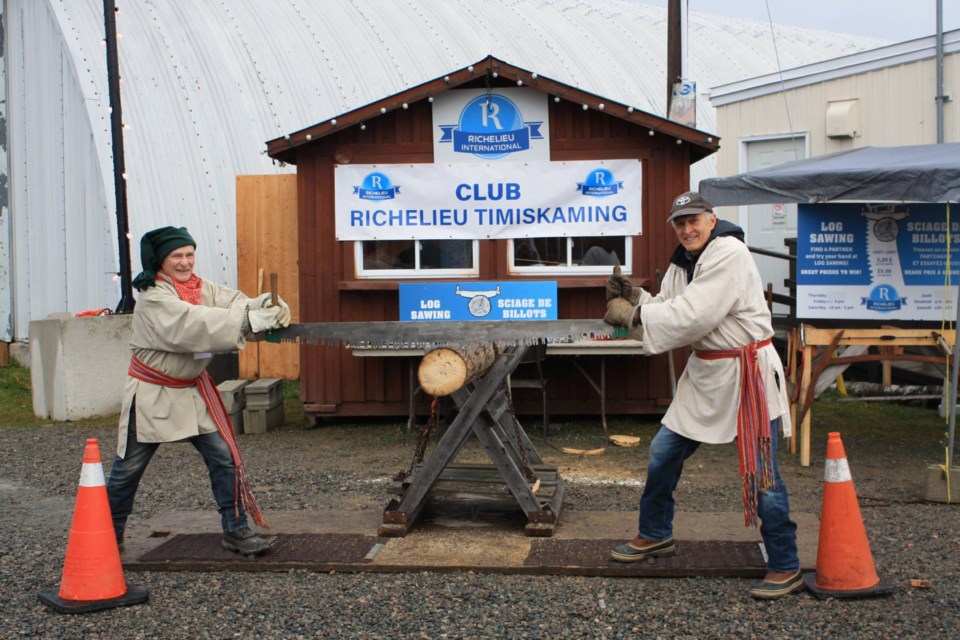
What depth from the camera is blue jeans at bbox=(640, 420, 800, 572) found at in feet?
16.9

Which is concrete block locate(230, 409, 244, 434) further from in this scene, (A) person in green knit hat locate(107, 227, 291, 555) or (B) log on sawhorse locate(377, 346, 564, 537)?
(A) person in green knit hat locate(107, 227, 291, 555)

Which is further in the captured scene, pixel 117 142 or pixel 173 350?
pixel 117 142

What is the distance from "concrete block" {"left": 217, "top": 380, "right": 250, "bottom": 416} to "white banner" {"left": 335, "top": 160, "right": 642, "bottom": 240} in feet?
5.92

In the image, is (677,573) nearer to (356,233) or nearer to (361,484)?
(361,484)

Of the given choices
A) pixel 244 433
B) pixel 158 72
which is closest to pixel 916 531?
pixel 244 433

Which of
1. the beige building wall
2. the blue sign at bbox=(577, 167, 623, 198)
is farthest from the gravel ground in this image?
the beige building wall

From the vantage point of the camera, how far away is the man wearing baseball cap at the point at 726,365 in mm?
5105

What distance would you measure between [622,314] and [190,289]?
2256mm

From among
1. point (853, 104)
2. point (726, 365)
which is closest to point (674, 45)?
point (853, 104)

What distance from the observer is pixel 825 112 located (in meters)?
12.6

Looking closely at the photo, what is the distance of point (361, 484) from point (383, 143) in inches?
139

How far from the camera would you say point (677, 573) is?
5492mm

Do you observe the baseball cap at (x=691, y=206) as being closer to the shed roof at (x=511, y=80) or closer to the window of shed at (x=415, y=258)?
the shed roof at (x=511, y=80)

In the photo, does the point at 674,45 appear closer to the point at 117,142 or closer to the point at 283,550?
the point at 117,142
